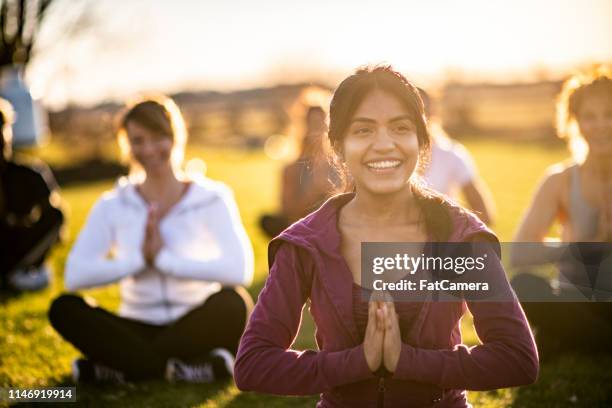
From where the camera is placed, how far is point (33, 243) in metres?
7.70

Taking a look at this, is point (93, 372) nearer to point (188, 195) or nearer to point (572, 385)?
point (188, 195)

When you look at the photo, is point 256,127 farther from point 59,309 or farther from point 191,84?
point 59,309

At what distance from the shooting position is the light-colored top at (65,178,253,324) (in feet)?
15.1

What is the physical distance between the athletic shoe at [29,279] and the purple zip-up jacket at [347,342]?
590cm

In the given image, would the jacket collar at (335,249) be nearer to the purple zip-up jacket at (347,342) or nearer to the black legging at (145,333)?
the purple zip-up jacket at (347,342)

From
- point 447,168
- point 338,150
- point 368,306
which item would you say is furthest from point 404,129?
point 447,168

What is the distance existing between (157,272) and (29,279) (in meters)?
3.63

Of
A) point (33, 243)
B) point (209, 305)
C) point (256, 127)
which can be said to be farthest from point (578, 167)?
point (256, 127)

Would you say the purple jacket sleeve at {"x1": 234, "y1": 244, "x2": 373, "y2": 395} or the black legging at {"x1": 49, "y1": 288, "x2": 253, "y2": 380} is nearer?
the purple jacket sleeve at {"x1": 234, "y1": 244, "x2": 373, "y2": 395}

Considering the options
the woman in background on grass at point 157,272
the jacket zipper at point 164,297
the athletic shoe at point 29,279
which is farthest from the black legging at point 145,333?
the athletic shoe at point 29,279

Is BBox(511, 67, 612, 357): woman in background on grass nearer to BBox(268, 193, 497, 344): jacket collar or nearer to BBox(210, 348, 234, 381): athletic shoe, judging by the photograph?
BBox(210, 348, 234, 381): athletic shoe

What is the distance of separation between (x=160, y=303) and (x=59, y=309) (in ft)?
2.36

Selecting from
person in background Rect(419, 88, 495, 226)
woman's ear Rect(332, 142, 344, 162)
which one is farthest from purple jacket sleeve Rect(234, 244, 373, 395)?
person in background Rect(419, 88, 495, 226)

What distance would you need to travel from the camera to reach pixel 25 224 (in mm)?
7816
